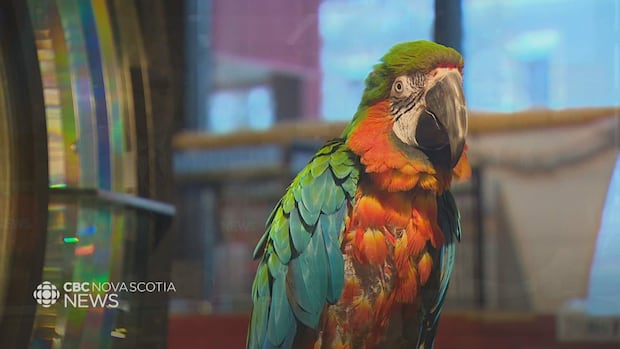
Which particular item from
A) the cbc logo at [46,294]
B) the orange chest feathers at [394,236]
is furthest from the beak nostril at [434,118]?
the cbc logo at [46,294]

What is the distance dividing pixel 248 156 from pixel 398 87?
0.55 metres

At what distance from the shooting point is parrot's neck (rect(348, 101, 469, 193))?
193 centimetres

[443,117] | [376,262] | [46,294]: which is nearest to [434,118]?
[443,117]

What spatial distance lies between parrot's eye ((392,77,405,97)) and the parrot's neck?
0.14 ft

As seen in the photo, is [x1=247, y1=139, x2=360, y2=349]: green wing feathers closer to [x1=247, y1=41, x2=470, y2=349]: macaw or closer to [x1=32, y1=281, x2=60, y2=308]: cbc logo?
[x1=247, y1=41, x2=470, y2=349]: macaw

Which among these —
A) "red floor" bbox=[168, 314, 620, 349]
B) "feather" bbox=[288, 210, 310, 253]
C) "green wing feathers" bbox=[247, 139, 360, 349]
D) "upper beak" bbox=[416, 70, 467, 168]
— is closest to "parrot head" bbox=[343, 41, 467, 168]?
"upper beak" bbox=[416, 70, 467, 168]

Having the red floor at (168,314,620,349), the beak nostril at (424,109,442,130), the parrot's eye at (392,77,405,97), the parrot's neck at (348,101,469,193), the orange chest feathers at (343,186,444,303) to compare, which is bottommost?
the red floor at (168,314,620,349)

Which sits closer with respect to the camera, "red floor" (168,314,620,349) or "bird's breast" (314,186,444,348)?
"bird's breast" (314,186,444,348)

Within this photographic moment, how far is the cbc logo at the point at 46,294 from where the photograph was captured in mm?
2010

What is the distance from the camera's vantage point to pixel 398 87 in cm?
195

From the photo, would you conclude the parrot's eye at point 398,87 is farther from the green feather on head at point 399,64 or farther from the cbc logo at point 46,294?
the cbc logo at point 46,294

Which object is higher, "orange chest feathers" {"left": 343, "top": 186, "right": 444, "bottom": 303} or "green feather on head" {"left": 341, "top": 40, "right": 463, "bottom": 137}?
"green feather on head" {"left": 341, "top": 40, "right": 463, "bottom": 137}

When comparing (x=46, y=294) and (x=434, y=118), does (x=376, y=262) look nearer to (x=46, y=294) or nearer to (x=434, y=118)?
(x=434, y=118)

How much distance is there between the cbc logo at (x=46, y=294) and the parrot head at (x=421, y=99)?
3.67 feet
